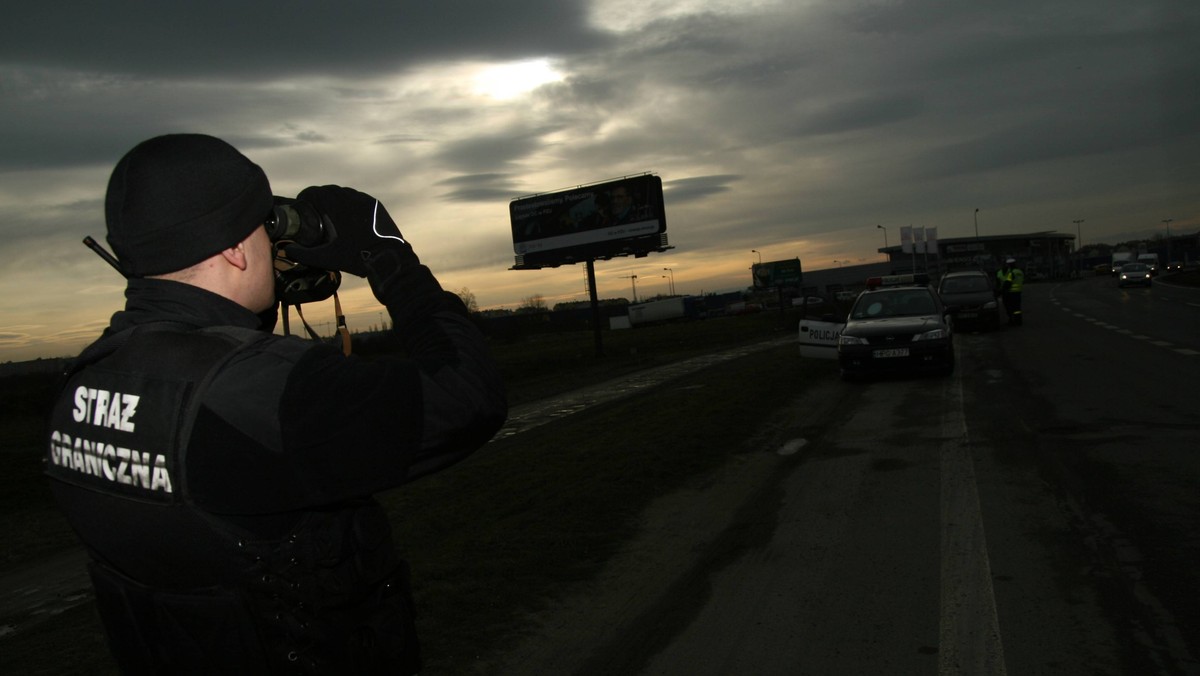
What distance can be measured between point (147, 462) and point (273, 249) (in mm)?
534

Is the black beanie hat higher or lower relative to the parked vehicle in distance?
higher

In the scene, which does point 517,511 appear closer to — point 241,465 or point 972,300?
point 241,465

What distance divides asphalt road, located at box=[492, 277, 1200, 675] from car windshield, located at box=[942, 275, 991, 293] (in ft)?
53.0

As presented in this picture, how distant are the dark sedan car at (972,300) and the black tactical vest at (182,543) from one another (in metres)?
25.8

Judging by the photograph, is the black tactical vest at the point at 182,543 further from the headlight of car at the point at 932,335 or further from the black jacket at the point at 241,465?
the headlight of car at the point at 932,335

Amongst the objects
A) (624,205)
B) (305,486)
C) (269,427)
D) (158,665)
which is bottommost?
(158,665)

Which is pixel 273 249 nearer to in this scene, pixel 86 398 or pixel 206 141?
pixel 206 141

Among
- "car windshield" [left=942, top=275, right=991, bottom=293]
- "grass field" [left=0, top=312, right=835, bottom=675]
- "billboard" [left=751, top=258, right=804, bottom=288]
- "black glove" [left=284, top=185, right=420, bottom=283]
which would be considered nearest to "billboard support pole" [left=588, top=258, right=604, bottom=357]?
"car windshield" [left=942, top=275, right=991, bottom=293]

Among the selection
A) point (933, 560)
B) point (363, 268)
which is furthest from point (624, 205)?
point (363, 268)

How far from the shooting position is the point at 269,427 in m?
1.55

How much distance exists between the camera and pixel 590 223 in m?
41.1

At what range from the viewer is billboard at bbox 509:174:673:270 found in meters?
40.2

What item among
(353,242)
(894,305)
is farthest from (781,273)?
(353,242)

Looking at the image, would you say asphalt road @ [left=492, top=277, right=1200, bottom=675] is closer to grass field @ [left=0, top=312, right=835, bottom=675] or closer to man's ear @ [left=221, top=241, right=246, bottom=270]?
grass field @ [left=0, top=312, right=835, bottom=675]
